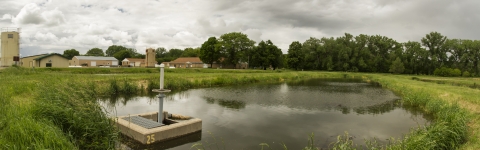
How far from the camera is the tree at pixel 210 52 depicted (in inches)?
2719

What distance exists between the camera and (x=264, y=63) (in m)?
66.2

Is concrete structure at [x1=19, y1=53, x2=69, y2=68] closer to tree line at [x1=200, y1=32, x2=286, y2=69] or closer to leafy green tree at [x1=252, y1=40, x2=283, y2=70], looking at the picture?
tree line at [x1=200, y1=32, x2=286, y2=69]

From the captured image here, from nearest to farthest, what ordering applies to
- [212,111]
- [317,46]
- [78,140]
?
[78,140] < [212,111] < [317,46]

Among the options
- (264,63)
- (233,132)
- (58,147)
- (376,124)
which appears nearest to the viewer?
(58,147)

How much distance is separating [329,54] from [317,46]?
391 cm

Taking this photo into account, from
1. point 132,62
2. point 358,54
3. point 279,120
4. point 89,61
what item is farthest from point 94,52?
point 279,120

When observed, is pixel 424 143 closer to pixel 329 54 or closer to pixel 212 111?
pixel 212 111

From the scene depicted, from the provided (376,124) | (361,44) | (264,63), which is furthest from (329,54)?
(376,124)

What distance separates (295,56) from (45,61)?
5494 cm

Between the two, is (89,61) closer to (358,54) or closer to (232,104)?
(232,104)

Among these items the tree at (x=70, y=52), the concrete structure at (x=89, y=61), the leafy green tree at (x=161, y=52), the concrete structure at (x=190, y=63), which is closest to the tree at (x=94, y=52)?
the tree at (x=70, y=52)

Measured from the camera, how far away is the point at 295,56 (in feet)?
245

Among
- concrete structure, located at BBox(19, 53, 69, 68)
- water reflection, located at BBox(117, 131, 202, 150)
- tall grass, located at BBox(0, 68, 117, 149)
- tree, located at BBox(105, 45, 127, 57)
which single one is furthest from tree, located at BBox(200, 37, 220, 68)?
tree, located at BBox(105, 45, 127, 57)

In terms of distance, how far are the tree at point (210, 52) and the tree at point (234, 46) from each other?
144 centimetres
